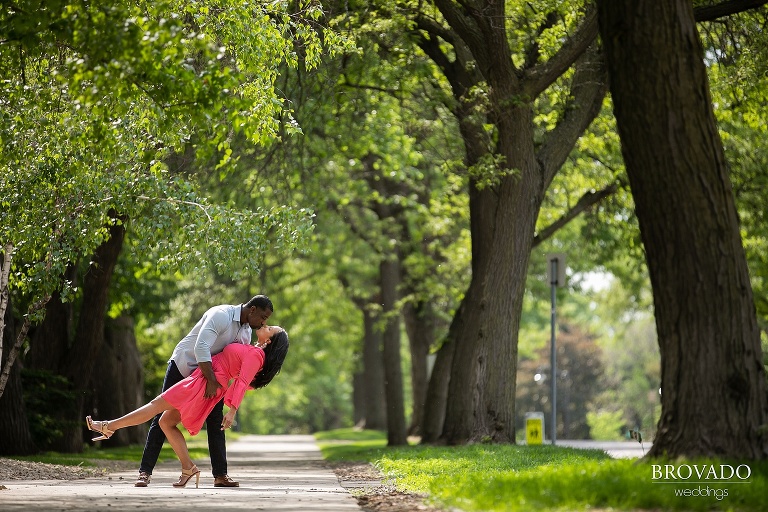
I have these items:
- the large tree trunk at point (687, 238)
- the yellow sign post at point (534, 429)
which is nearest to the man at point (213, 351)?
the large tree trunk at point (687, 238)

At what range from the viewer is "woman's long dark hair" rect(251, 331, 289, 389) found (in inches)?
465

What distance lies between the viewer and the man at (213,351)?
11492mm

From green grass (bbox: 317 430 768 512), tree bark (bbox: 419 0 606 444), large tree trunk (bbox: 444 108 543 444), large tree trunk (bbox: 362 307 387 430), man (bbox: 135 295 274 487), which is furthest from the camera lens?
large tree trunk (bbox: 362 307 387 430)

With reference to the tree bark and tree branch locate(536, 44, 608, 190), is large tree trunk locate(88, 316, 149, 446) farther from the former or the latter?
tree branch locate(536, 44, 608, 190)

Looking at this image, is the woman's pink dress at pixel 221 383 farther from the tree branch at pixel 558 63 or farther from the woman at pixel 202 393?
the tree branch at pixel 558 63

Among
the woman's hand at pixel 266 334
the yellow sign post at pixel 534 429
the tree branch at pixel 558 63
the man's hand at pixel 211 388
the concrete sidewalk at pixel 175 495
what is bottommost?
the concrete sidewalk at pixel 175 495

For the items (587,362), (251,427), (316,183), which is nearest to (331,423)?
(251,427)

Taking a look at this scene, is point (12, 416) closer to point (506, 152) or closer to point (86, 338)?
point (86, 338)

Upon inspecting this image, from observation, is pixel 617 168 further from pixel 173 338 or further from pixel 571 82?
pixel 173 338

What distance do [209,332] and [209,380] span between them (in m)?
0.44

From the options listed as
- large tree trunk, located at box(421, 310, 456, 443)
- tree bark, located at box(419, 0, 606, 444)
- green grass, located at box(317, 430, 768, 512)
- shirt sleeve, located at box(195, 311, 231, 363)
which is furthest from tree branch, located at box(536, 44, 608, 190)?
green grass, located at box(317, 430, 768, 512)

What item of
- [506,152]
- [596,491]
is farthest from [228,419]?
[506,152]

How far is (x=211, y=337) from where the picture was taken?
1152 centimetres

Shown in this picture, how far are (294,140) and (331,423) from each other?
65.6 meters
